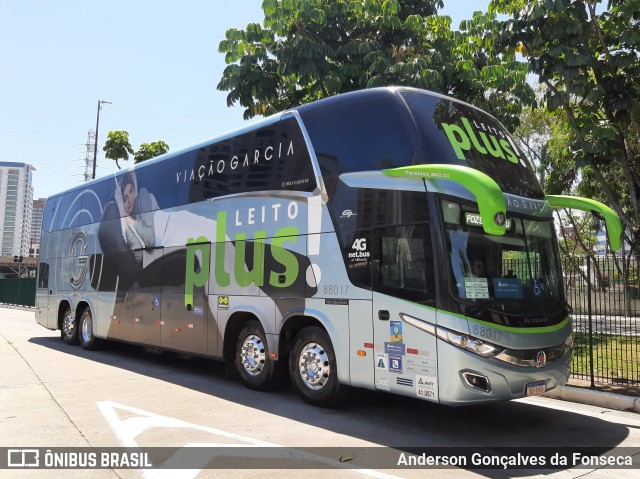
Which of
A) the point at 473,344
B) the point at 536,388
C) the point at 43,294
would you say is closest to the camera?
the point at 473,344

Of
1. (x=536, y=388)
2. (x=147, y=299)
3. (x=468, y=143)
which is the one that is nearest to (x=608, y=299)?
(x=536, y=388)

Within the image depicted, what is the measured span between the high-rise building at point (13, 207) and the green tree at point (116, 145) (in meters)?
110

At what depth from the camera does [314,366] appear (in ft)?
25.4

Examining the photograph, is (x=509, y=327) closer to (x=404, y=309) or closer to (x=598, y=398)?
(x=404, y=309)

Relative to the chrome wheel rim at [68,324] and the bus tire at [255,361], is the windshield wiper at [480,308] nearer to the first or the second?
the bus tire at [255,361]

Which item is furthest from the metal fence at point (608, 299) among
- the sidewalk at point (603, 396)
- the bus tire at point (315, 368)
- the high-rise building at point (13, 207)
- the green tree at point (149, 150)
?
the high-rise building at point (13, 207)

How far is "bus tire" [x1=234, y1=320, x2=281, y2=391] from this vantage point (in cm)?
859

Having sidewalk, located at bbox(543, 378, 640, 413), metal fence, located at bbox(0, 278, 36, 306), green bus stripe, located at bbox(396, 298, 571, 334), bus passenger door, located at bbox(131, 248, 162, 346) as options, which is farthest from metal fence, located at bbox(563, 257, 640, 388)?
metal fence, located at bbox(0, 278, 36, 306)

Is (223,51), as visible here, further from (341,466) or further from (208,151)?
(341,466)

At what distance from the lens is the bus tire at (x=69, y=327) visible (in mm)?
15117

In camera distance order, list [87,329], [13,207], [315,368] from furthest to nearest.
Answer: [13,207]
[87,329]
[315,368]

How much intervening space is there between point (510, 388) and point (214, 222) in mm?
5815

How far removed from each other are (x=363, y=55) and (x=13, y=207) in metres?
134

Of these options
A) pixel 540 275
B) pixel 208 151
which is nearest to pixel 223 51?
pixel 208 151
